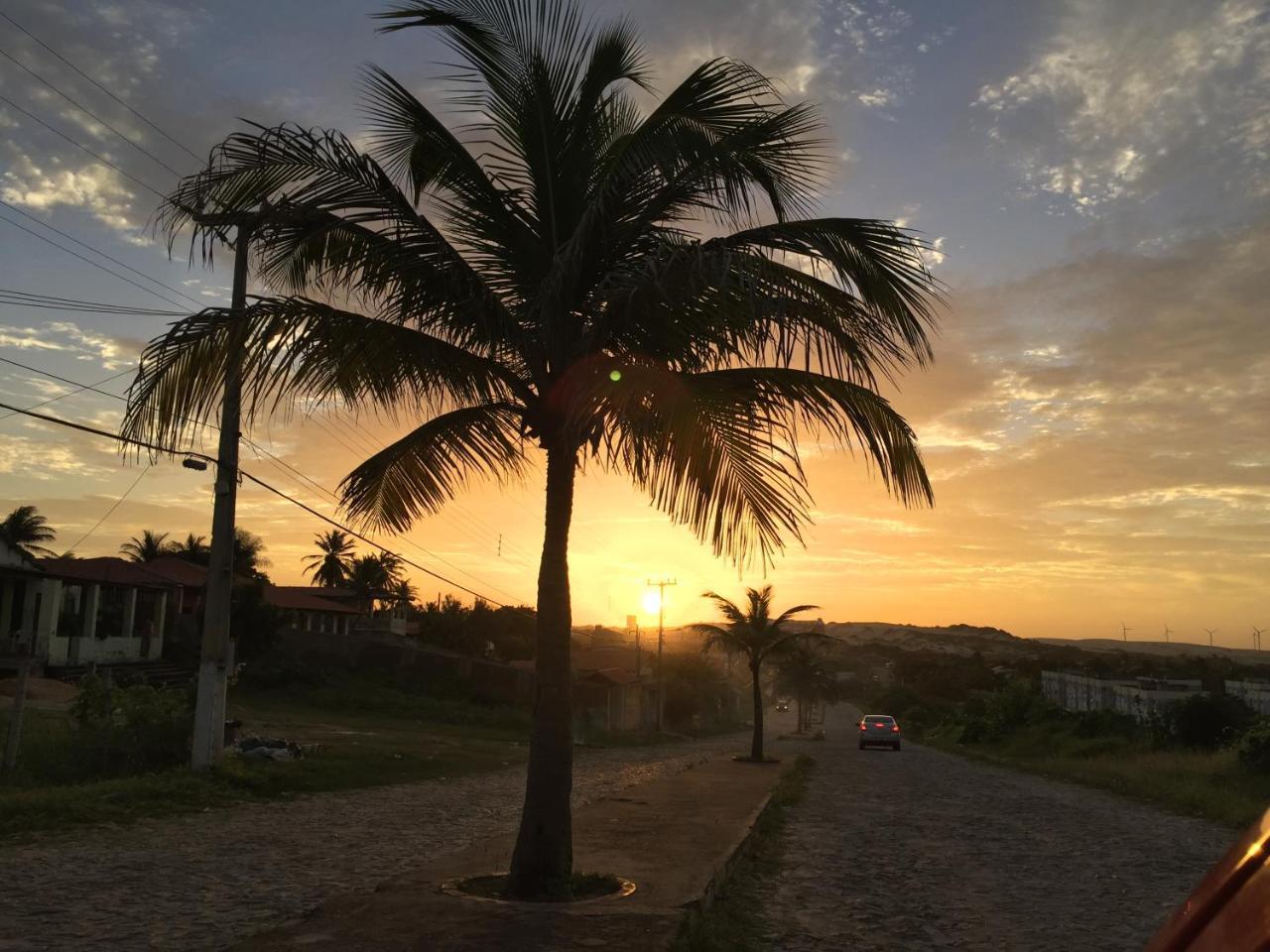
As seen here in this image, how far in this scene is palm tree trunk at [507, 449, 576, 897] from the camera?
7922 millimetres

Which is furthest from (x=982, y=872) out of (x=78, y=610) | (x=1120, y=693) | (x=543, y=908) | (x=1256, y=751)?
(x=1120, y=693)

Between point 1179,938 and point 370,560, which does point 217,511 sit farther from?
point 370,560

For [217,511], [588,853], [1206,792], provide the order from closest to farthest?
[588,853] → [217,511] → [1206,792]

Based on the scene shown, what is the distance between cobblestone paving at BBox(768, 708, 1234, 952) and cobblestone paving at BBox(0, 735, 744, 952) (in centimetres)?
428

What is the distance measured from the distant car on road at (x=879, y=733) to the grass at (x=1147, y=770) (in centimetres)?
308

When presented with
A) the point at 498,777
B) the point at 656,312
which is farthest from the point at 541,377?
the point at 498,777

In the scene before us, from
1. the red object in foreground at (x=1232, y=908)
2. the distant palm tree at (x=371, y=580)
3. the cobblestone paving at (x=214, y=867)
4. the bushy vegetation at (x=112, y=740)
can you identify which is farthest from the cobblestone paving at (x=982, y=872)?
the distant palm tree at (x=371, y=580)

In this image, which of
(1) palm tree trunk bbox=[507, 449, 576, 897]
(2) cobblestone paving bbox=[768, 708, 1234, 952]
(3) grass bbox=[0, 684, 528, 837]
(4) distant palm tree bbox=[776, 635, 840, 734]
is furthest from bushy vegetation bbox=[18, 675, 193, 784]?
(4) distant palm tree bbox=[776, 635, 840, 734]

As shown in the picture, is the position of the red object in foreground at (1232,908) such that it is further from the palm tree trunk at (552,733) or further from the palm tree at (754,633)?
the palm tree at (754,633)

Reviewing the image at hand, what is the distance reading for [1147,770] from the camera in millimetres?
25500

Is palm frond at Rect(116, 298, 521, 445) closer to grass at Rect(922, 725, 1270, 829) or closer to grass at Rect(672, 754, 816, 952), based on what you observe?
grass at Rect(672, 754, 816, 952)

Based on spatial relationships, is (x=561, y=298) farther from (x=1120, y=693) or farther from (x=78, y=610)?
(x=1120, y=693)

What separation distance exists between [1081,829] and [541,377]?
12677mm

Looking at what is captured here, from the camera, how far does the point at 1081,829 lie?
51.4ft
